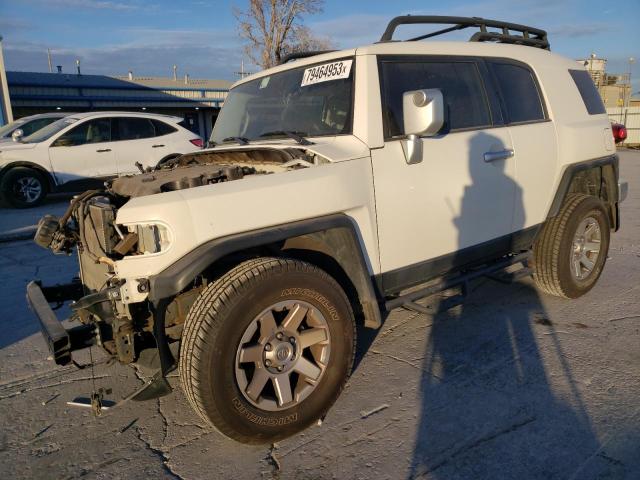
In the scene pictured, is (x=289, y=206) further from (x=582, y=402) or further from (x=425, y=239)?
(x=582, y=402)

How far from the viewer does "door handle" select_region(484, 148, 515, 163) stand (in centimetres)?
360

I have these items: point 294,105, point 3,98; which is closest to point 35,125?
point 3,98

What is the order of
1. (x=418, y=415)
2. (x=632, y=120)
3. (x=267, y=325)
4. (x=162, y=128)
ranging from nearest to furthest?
(x=267, y=325) → (x=418, y=415) → (x=162, y=128) → (x=632, y=120)

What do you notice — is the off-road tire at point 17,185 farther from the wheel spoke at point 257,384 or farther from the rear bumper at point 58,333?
the wheel spoke at point 257,384

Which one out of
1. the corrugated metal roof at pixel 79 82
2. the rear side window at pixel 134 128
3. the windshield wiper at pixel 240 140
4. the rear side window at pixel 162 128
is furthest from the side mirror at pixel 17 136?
the corrugated metal roof at pixel 79 82

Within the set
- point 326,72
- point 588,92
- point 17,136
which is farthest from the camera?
point 17,136

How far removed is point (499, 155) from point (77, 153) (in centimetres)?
930

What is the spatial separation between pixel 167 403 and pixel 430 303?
96.4 inches

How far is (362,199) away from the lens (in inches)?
116

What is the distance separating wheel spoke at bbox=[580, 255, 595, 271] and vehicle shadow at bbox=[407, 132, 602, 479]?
0.62m

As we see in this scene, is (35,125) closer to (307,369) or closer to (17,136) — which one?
(17,136)

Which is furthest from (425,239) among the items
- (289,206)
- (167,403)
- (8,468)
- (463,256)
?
(8,468)

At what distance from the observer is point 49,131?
418 inches

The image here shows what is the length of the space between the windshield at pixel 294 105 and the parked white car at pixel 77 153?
6754 mm
